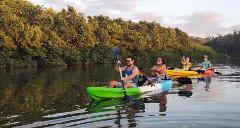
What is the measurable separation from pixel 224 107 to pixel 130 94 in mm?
5121

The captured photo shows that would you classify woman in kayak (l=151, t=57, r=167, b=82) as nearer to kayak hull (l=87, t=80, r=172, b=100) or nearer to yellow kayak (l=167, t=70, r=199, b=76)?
kayak hull (l=87, t=80, r=172, b=100)

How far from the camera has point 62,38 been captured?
206 feet

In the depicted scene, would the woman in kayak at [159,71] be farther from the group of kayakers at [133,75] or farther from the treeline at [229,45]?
the treeline at [229,45]

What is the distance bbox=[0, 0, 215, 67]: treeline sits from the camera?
5178 cm

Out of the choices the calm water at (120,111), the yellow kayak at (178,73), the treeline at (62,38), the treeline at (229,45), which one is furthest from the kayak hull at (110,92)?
the treeline at (229,45)

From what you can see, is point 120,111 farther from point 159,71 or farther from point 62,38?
point 62,38

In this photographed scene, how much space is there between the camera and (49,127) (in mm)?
12359

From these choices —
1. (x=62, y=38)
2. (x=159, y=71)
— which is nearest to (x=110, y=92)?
(x=159, y=71)

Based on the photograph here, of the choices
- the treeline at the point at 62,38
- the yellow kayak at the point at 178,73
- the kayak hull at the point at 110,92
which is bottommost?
the kayak hull at the point at 110,92

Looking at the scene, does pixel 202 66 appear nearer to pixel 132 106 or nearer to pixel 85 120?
pixel 132 106

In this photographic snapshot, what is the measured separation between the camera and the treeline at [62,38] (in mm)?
51781

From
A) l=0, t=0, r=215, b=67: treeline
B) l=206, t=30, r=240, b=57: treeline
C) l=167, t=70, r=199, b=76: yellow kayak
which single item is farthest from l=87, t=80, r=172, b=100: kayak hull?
l=206, t=30, r=240, b=57: treeline

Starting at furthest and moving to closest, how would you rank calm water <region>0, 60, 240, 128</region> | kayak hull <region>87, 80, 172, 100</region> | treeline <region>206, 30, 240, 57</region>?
treeline <region>206, 30, 240, 57</region>
kayak hull <region>87, 80, 172, 100</region>
calm water <region>0, 60, 240, 128</region>

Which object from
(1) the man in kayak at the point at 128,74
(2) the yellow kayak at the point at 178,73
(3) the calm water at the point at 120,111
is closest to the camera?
(3) the calm water at the point at 120,111
